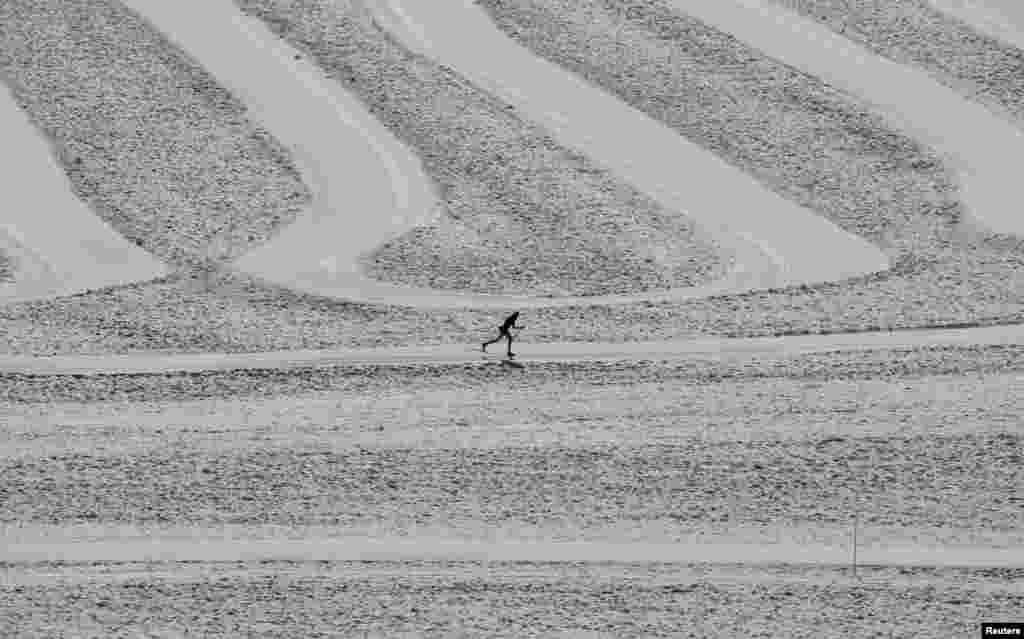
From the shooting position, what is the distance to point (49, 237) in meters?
27.1

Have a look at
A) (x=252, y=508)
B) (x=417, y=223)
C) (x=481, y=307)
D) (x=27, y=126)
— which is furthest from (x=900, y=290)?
(x=27, y=126)

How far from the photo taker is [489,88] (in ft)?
111

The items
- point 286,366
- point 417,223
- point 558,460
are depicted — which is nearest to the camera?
point 558,460

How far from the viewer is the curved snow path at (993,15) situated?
35.8 meters

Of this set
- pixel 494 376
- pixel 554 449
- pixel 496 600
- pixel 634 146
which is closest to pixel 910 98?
pixel 634 146

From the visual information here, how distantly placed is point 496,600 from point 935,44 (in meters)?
24.3

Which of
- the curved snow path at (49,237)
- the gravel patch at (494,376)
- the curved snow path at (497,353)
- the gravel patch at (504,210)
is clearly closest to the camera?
the gravel patch at (494,376)

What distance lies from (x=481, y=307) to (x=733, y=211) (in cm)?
654

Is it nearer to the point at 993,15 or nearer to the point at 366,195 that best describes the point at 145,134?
the point at 366,195

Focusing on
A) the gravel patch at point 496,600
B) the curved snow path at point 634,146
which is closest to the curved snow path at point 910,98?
the curved snow path at point 634,146

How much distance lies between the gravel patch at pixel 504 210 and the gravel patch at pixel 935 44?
8.94 metres

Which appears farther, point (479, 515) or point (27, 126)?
point (27, 126)

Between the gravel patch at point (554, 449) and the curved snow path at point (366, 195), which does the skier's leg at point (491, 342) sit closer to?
the gravel patch at point (554, 449)

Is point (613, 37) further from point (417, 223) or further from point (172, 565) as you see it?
point (172, 565)
